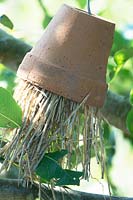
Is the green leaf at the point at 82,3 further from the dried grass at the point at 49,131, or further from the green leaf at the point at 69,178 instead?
the green leaf at the point at 69,178

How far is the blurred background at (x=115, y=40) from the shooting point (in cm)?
244

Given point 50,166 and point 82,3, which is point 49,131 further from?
point 82,3

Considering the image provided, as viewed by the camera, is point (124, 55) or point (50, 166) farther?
point (124, 55)

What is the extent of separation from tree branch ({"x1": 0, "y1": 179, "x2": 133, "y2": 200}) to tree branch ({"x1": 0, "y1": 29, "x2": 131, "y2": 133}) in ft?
2.44

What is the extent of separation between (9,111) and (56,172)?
162 mm

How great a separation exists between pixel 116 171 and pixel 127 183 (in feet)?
0.96

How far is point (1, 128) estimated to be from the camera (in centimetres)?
151

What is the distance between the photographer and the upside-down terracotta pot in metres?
1.43

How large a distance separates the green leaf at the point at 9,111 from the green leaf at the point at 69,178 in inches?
5.7

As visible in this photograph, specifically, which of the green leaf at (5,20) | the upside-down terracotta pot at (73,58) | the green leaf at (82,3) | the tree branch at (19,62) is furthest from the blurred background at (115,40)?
the upside-down terracotta pot at (73,58)

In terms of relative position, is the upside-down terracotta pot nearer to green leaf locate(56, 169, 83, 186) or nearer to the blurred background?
green leaf locate(56, 169, 83, 186)

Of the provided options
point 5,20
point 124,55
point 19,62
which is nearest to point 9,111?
point 5,20

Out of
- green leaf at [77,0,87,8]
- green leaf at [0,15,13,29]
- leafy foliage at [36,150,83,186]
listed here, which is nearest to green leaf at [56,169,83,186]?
leafy foliage at [36,150,83,186]

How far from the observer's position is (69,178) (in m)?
1.38
